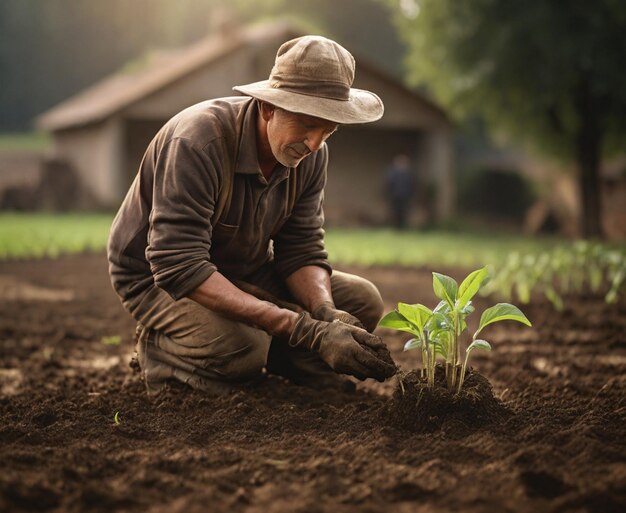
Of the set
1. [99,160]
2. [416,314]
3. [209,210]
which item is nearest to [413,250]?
[209,210]

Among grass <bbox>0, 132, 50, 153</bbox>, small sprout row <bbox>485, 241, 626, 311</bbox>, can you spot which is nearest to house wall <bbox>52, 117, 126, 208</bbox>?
grass <bbox>0, 132, 50, 153</bbox>

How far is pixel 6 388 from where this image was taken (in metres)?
3.88

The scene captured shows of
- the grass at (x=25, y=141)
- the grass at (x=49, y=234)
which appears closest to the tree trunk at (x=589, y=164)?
the grass at (x=49, y=234)

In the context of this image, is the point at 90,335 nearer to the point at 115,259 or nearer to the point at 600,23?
the point at 115,259

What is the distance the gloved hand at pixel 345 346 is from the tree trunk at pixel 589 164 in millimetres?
15319

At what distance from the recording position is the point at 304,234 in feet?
12.4

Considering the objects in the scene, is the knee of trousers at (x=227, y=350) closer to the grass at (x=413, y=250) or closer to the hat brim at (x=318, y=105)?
the hat brim at (x=318, y=105)

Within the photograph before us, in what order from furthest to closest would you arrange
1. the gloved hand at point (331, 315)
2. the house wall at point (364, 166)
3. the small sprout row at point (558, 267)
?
the house wall at point (364, 166) < the small sprout row at point (558, 267) < the gloved hand at point (331, 315)

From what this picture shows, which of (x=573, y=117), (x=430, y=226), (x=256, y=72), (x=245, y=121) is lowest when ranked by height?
(x=430, y=226)

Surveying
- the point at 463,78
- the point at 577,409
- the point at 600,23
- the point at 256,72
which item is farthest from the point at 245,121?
the point at 256,72

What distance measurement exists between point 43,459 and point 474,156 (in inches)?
1744

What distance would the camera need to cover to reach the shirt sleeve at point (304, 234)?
3.76 m

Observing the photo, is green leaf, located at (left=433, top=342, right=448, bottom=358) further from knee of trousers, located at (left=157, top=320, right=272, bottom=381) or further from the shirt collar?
the shirt collar

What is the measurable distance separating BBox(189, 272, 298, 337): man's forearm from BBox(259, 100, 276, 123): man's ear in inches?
26.6
